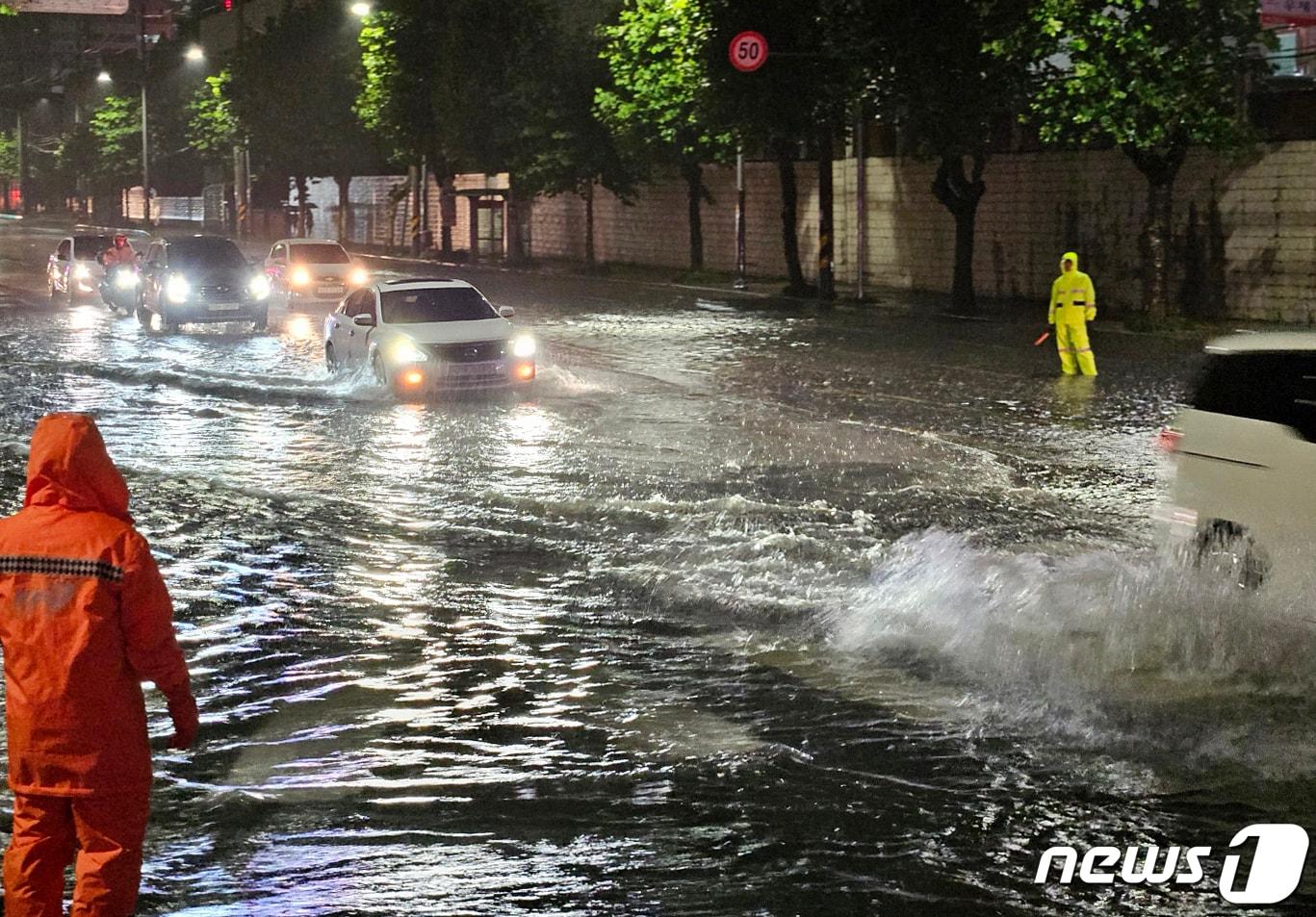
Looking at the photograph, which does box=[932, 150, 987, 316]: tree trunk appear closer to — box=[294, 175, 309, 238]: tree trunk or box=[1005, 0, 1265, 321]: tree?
box=[1005, 0, 1265, 321]: tree

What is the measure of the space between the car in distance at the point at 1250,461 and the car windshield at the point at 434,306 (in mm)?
13429

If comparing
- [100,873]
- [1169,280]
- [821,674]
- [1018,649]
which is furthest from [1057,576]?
[1169,280]

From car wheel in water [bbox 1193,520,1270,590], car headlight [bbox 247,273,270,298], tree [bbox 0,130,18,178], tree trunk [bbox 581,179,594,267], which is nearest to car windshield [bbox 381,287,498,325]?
car headlight [bbox 247,273,270,298]

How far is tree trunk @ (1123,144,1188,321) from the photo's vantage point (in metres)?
31.1

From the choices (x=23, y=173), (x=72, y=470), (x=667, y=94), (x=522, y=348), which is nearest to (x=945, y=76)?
(x=667, y=94)

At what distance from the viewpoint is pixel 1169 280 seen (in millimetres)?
33812

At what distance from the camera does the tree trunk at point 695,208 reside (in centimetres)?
5141

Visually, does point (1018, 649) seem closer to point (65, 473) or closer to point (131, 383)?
point (65, 473)

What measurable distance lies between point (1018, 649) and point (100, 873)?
17.5ft

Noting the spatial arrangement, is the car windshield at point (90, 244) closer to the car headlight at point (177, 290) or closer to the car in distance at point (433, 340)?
the car headlight at point (177, 290)

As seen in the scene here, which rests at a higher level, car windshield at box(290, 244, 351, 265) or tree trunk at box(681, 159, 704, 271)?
tree trunk at box(681, 159, 704, 271)

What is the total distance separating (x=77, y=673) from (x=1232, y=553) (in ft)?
20.3

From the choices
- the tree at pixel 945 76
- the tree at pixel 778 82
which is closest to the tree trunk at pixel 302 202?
the tree at pixel 778 82

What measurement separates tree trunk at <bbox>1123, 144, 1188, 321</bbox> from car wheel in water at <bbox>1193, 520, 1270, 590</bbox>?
2283 centimetres
